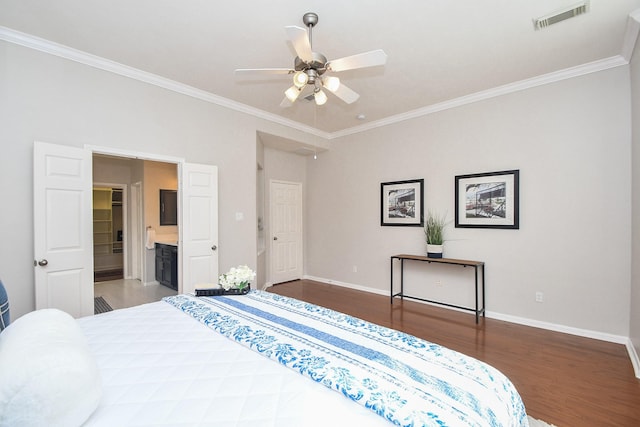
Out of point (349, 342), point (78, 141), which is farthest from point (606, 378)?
point (78, 141)

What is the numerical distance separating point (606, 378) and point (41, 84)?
5.61 m

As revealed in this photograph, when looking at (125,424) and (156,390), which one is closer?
(125,424)

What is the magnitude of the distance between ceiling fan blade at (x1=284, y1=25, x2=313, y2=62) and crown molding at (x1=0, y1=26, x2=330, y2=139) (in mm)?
2255

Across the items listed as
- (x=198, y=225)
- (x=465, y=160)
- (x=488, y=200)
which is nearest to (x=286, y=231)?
(x=198, y=225)

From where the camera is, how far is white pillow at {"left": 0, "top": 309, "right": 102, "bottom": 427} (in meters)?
0.86

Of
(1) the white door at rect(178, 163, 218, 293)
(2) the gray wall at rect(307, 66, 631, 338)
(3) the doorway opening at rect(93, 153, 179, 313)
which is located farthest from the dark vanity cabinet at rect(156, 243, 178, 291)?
(2) the gray wall at rect(307, 66, 631, 338)

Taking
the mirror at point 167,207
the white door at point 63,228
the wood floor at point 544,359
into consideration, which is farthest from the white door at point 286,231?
the white door at point 63,228

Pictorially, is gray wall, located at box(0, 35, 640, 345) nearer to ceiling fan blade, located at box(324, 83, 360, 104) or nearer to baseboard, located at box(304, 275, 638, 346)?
baseboard, located at box(304, 275, 638, 346)

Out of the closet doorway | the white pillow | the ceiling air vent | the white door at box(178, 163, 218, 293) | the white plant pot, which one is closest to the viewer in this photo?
the white pillow

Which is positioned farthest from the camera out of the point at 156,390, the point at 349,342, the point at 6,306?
the point at 6,306

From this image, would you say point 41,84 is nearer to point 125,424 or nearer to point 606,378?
point 125,424

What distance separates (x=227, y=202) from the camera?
13.5 ft

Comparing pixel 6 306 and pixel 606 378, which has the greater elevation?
pixel 6 306

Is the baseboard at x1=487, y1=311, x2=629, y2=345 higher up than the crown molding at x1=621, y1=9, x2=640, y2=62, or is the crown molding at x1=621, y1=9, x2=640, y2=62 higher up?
the crown molding at x1=621, y1=9, x2=640, y2=62
